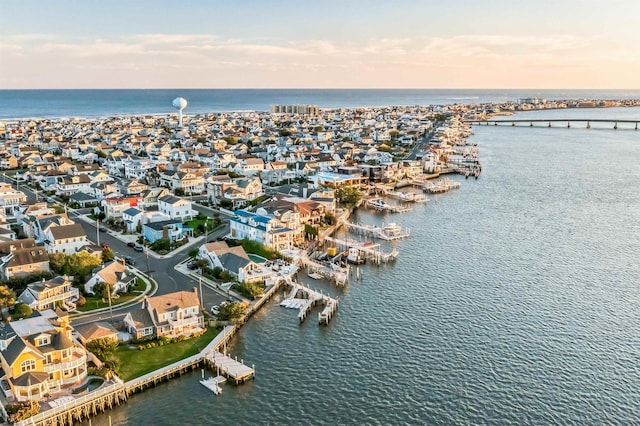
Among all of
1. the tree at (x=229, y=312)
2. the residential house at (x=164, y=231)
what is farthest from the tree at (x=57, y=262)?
the tree at (x=229, y=312)

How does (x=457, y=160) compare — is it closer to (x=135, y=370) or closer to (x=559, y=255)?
(x=559, y=255)

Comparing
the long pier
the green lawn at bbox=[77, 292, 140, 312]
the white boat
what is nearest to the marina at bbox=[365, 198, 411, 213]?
the white boat

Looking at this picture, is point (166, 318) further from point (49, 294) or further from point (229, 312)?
point (49, 294)

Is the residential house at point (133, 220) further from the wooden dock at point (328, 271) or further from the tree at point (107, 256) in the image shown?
the wooden dock at point (328, 271)

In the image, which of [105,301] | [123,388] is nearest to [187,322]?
[123,388]

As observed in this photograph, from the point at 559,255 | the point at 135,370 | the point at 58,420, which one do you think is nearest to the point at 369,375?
the point at 135,370

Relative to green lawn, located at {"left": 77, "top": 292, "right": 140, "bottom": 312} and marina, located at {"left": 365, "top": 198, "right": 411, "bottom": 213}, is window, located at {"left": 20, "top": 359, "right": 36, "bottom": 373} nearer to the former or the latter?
green lawn, located at {"left": 77, "top": 292, "right": 140, "bottom": 312}
